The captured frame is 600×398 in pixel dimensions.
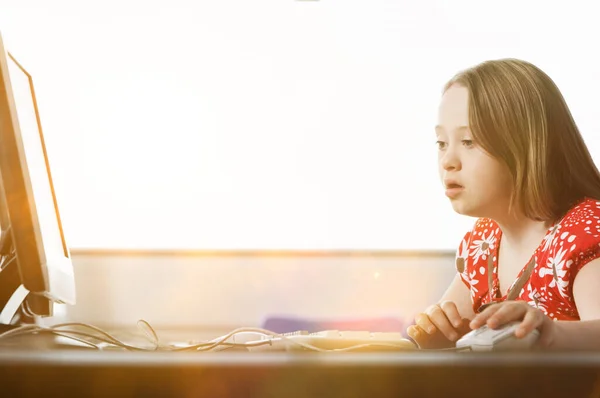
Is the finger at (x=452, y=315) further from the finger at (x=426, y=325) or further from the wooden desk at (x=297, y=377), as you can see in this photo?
the wooden desk at (x=297, y=377)

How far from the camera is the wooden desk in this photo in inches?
13.4

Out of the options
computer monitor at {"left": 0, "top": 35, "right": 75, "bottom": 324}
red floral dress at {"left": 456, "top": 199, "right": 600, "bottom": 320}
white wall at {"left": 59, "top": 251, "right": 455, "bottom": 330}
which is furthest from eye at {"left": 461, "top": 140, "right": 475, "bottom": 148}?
white wall at {"left": 59, "top": 251, "right": 455, "bottom": 330}

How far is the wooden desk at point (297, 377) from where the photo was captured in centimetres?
34

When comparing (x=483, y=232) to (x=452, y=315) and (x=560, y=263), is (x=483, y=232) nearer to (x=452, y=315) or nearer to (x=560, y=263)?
(x=560, y=263)

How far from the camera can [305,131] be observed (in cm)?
319

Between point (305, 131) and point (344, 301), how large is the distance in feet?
3.07

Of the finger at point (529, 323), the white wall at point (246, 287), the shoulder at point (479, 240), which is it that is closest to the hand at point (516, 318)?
the finger at point (529, 323)

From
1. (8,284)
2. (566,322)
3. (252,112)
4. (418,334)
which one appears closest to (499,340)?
(566,322)

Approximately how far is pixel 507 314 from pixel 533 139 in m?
0.58

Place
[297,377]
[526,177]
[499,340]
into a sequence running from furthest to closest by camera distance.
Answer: [526,177]
[499,340]
[297,377]

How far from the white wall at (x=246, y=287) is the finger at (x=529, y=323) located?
2526mm

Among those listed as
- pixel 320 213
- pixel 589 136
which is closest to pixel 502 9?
pixel 589 136

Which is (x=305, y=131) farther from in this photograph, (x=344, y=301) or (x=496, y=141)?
(x=496, y=141)

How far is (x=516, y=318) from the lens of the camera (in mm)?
647
